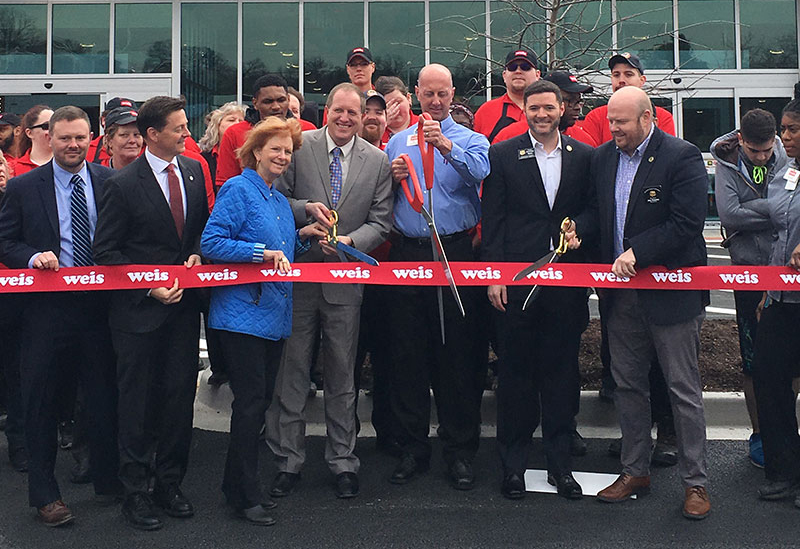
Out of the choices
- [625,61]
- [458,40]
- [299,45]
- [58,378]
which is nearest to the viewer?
[58,378]

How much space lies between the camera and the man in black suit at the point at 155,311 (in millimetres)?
5008

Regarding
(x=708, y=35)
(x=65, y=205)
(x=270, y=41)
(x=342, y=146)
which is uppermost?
(x=708, y=35)

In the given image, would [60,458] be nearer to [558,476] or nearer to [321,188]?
[321,188]

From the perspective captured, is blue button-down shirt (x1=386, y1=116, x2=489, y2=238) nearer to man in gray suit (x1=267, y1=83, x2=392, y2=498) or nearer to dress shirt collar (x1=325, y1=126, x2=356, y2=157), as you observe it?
man in gray suit (x1=267, y1=83, x2=392, y2=498)

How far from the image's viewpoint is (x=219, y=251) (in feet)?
16.3

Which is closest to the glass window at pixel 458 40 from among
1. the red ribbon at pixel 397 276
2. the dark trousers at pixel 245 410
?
the red ribbon at pixel 397 276

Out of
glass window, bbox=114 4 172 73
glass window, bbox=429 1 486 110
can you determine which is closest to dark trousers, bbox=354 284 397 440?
glass window, bbox=429 1 486 110

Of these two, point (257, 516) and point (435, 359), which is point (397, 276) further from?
point (257, 516)

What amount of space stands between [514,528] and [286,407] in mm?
1632

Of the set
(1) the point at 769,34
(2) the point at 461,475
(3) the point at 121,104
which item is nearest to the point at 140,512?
(2) the point at 461,475

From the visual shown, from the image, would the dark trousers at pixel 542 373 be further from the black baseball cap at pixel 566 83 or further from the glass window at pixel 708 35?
the glass window at pixel 708 35

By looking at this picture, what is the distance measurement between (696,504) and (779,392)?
3.17 feet

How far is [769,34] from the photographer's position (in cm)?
2106

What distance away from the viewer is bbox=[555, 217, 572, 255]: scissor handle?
527cm
